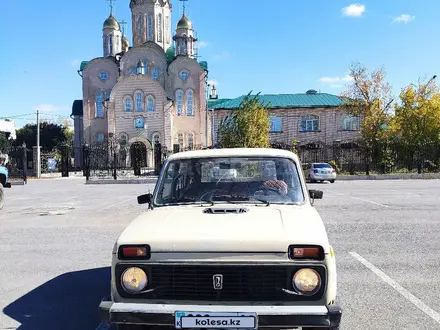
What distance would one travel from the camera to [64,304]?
5.12 metres

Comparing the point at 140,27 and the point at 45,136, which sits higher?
the point at 140,27

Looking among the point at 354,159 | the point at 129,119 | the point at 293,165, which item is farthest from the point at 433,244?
the point at 129,119

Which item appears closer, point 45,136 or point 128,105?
point 128,105

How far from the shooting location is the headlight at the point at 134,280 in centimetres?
344

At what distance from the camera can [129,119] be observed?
2101 inches

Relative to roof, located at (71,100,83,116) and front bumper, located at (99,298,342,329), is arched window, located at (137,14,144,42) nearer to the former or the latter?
roof, located at (71,100,83,116)

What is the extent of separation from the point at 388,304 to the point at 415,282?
1054 millimetres

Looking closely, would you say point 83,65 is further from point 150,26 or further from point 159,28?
point 159,28

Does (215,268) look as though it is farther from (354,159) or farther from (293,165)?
(354,159)

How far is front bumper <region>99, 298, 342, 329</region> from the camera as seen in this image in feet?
10.3

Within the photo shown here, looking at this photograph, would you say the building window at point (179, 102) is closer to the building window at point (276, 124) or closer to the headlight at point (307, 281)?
the building window at point (276, 124)

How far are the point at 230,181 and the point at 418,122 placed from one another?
37.1 meters

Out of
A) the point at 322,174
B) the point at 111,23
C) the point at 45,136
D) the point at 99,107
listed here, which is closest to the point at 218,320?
the point at 322,174

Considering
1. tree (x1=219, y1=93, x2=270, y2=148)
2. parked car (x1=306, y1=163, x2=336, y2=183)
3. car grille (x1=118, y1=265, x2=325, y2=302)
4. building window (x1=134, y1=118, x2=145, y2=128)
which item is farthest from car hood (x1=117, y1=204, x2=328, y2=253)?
building window (x1=134, y1=118, x2=145, y2=128)
